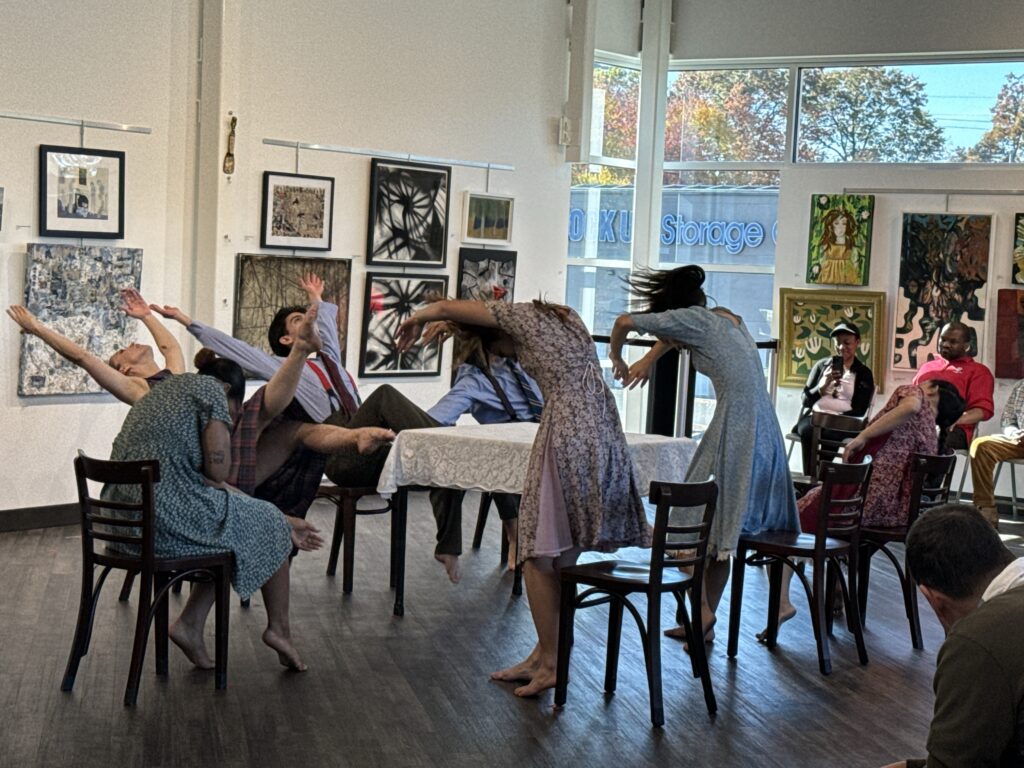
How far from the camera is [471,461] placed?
20.2 ft

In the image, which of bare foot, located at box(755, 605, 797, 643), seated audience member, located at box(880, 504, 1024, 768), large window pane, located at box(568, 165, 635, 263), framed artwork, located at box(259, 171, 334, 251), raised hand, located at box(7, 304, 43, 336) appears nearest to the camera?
seated audience member, located at box(880, 504, 1024, 768)

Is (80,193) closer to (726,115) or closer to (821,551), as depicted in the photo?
(821,551)

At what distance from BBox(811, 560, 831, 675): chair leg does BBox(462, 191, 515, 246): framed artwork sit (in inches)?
215

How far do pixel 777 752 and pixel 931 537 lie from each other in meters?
2.34

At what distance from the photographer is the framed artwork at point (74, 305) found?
822 centimetres

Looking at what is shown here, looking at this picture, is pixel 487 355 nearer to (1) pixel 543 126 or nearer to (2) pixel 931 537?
(2) pixel 931 537

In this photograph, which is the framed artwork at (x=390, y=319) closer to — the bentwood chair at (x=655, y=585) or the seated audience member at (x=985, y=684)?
the bentwood chair at (x=655, y=585)

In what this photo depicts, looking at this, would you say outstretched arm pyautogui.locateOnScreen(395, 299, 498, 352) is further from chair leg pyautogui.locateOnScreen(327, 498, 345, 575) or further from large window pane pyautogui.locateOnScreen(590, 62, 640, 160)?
large window pane pyautogui.locateOnScreen(590, 62, 640, 160)

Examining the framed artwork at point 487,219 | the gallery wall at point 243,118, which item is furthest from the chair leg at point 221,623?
the framed artwork at point 487,219

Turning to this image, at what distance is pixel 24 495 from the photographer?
8.34 metres

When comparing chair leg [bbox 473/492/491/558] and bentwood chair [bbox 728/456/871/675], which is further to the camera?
chair leg [bbox 473/492/491/558]

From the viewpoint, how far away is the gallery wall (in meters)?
8.24

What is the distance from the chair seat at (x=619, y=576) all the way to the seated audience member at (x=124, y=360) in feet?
7.19

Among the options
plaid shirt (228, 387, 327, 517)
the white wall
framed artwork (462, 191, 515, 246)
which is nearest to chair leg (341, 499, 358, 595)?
plaid shirt (228, 387, 327, 517)
